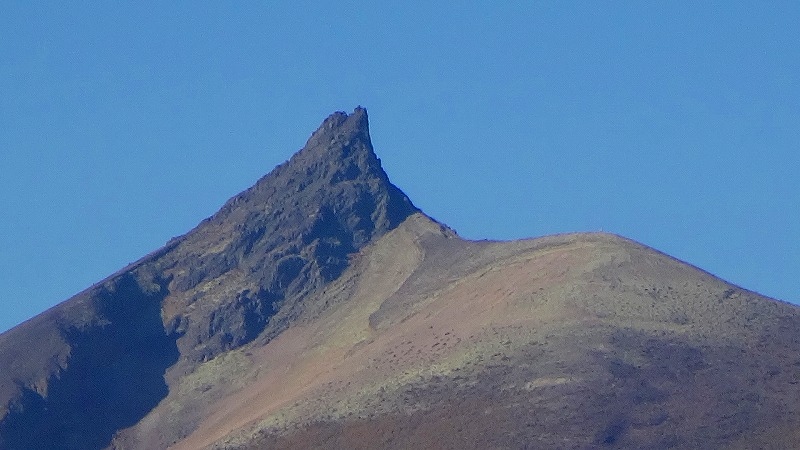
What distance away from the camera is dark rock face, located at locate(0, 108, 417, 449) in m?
112

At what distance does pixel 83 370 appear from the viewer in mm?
115500

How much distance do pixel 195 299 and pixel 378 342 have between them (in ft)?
83.5

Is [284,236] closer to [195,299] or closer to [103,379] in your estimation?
[195,299]

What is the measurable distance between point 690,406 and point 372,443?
16.3 m

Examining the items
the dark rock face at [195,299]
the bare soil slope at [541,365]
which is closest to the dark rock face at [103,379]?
the dark rock face at [195,299]

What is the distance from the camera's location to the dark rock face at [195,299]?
112m

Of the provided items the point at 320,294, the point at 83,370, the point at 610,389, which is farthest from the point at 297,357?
the point at 610,389

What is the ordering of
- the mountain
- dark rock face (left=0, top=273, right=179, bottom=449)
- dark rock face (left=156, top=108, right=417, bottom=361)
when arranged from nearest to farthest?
the mountain
dark rock face (left=0, top=273, right=179, bottom=449)
dark rock face (left=156, top=108, right=417, bottom=361)

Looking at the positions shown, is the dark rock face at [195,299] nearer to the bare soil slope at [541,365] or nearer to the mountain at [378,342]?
the mountain at [378,342]

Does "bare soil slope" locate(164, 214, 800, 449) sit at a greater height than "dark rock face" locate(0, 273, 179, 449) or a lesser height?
lesser

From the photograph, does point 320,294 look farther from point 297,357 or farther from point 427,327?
point 427,327

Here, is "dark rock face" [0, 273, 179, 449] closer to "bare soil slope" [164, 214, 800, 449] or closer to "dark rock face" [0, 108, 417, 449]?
"dark rock face" [0, 108, 417, 449]

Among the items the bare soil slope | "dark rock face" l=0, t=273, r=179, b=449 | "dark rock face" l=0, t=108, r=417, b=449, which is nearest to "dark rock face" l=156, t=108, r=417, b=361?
"dark rock face" l=0, t=108, r=417, b=449

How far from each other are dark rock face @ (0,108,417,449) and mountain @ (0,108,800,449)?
0.17 metres
